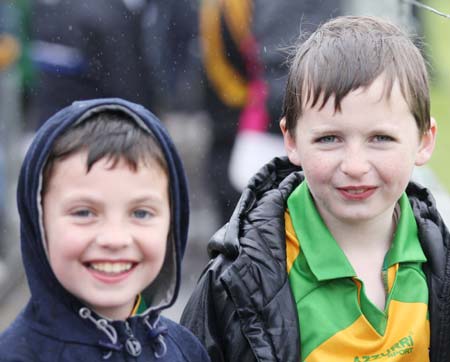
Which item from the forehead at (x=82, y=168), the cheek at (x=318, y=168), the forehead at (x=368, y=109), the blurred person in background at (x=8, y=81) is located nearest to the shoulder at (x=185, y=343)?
the forehead at (x=82, y=168)

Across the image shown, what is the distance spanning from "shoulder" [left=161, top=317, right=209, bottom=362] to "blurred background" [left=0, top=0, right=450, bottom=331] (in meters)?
2.05

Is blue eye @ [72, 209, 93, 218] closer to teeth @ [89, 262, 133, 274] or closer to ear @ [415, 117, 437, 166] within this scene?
teeth @ [89, 262, 133, 274]

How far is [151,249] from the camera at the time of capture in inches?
115

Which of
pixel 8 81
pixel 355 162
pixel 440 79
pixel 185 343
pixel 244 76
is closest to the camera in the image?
pixel 185 343

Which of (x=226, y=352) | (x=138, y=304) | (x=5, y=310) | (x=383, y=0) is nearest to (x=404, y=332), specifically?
(x=226, y=352)

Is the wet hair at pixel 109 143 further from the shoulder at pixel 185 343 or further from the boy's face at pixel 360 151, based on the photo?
the boy's face at pixel 360 151

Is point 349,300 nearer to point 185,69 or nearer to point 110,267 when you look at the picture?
point 110,267

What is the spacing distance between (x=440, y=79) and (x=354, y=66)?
1.84 metres

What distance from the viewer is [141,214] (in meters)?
2.93

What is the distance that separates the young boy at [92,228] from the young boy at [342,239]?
509 millimetres

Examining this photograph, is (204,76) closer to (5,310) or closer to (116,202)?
(5,310)

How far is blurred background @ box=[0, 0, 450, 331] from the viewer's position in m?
5.62

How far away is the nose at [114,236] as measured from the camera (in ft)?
9.37

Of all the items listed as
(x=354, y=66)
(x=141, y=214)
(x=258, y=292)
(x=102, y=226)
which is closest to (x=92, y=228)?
(x=102, y=226)
